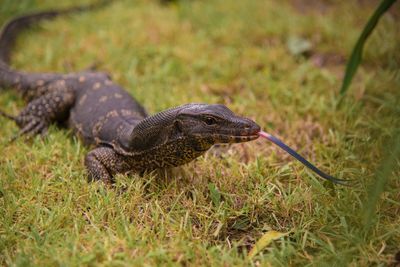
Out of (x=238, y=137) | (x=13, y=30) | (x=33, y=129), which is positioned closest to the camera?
(x=238, y=137)

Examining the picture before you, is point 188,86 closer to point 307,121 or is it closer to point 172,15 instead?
point 307,121

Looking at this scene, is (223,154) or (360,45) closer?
(223,154)

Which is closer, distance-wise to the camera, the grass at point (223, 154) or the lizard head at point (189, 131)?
the grass at point (223, 154)

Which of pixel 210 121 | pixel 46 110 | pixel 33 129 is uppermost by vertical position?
pixel 210 121

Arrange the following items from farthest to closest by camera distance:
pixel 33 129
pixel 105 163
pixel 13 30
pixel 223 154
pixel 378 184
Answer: pixel 13 30 < pixel 33 129 < pixel 223 154 < pixel 105 163 < pixel 378 184

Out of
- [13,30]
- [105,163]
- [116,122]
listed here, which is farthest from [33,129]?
[13,30]

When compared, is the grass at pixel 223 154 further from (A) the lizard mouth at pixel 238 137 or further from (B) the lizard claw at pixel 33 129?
(A) the lizard mouth at pixel 238 137

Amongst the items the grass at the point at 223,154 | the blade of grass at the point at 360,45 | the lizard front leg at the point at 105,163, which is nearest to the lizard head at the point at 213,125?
the grass at the point at 223,154

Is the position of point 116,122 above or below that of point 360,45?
below

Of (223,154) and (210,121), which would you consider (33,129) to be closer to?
(223,154)
